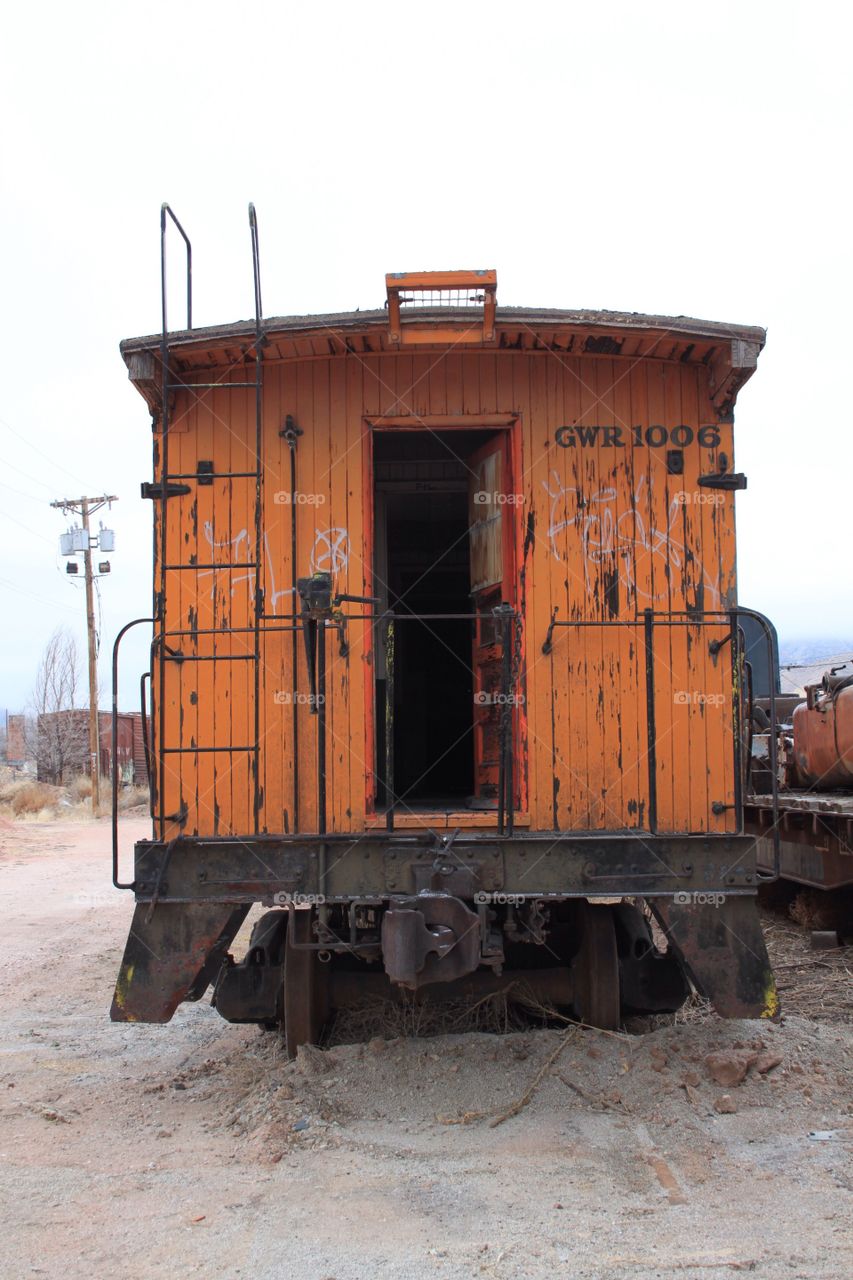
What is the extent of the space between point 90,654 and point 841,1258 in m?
32.3

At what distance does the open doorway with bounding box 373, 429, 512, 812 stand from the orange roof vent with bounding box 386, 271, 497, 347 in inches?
24.2

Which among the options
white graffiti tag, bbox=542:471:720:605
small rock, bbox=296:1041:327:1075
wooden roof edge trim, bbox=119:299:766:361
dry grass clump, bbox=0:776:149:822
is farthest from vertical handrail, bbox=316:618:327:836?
dry grass clump, bbox=0:776:149:822

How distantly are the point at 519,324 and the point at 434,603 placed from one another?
6.22 metres

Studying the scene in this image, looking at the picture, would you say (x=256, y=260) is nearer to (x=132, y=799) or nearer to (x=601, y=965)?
(x=601, y=965)

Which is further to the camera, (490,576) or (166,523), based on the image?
(490,576)

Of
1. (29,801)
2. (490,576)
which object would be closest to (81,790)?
(29,801)

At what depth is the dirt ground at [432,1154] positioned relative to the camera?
377cm

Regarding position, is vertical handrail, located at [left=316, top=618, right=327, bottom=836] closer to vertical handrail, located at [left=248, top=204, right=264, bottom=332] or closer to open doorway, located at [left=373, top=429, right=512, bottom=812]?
open doorway, located at [left=373, top=429, right=512, bottom=812]

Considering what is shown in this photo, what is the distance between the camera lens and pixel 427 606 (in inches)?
456

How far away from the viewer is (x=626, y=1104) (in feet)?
16.8

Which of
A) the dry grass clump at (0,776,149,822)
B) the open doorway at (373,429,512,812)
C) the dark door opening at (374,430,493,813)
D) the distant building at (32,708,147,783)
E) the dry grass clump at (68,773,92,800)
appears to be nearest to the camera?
the open doorway at (373,429,512,812)

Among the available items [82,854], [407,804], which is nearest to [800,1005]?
[407,804]

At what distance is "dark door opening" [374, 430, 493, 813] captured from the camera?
820cm

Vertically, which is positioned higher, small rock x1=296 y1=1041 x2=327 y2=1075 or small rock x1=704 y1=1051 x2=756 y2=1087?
small rock x1=704 y1=1051 x2=756 y2=1087
